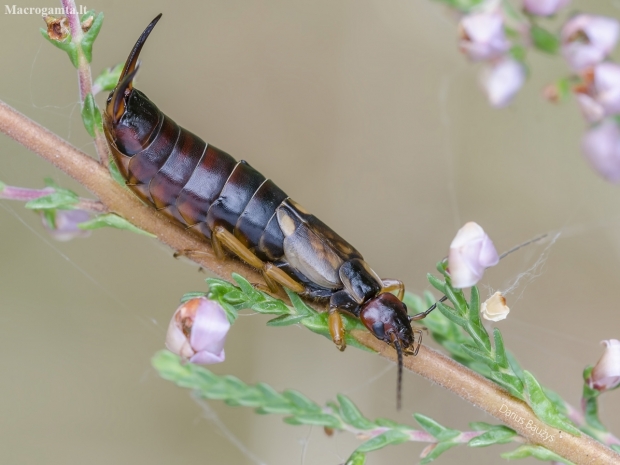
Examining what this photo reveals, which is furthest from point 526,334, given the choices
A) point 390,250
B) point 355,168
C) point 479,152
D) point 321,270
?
point 321,270

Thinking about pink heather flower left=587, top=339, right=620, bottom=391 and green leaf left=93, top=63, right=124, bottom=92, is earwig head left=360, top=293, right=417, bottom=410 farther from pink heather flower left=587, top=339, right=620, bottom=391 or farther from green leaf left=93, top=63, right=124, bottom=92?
green leaf left=93, top=63, right=124, bottom=92

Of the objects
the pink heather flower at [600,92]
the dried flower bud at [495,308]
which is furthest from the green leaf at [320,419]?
the pink heather flower at [600,92]

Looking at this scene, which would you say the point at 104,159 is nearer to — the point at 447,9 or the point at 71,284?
the point at 447,9

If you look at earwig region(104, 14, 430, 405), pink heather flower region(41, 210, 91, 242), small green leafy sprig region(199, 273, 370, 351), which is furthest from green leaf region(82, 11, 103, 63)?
small green leafy sprig region(199, 273, 370, 351)

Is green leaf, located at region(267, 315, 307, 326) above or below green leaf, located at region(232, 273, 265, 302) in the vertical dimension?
below

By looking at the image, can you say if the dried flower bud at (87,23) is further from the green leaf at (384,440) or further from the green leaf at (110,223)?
the green leaf at (384,440)

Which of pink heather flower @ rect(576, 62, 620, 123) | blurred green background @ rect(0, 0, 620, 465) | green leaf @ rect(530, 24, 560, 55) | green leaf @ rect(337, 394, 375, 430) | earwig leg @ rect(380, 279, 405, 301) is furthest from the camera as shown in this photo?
blurred green background @ rect(0, 0, 620, 465)

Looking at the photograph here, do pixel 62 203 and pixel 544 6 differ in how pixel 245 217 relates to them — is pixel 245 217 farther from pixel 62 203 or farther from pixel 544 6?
pixel 544 6
